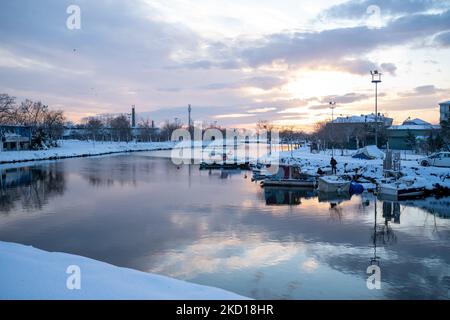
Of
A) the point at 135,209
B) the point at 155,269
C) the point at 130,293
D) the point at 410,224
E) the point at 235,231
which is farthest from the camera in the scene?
the point at 135,209

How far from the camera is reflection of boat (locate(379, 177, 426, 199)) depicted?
1018 inches

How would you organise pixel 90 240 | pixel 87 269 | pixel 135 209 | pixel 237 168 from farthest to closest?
1. pixel 237 168
2. pixel 135 209
3. pixel 90 240
4. pixel 87 269

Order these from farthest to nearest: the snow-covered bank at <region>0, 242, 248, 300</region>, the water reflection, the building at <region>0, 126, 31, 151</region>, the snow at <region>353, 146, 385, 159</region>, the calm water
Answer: the building at <region>0, 126, 31, 151</region>, the snow at <region>353, 146, 385, 159</region>, the water reflection, the calm water, the snow-covered bank at <region>0, 242, 248, 300</region>

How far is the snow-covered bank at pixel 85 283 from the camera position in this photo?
7.88m

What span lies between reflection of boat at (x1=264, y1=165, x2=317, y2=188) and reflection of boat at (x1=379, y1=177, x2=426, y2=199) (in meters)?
5.40

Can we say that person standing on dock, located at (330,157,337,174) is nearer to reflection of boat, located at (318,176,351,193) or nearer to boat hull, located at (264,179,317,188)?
boat hull, located at (264,179,317,188)

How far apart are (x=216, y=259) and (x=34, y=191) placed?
19667 mm

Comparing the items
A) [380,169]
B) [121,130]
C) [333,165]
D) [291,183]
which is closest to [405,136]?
[380,169]

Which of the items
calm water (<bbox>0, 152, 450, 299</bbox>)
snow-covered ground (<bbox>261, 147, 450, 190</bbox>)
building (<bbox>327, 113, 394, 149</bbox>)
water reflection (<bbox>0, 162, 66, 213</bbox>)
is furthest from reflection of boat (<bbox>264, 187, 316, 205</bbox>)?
building (<bbox>327, 113, 394, 149</bbox>)

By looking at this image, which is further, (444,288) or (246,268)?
(246,268)

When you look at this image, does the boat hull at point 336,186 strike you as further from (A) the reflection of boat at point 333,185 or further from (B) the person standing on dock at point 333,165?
(B) the person standing on dock at point 333,165

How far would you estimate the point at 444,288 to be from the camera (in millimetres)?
10594
